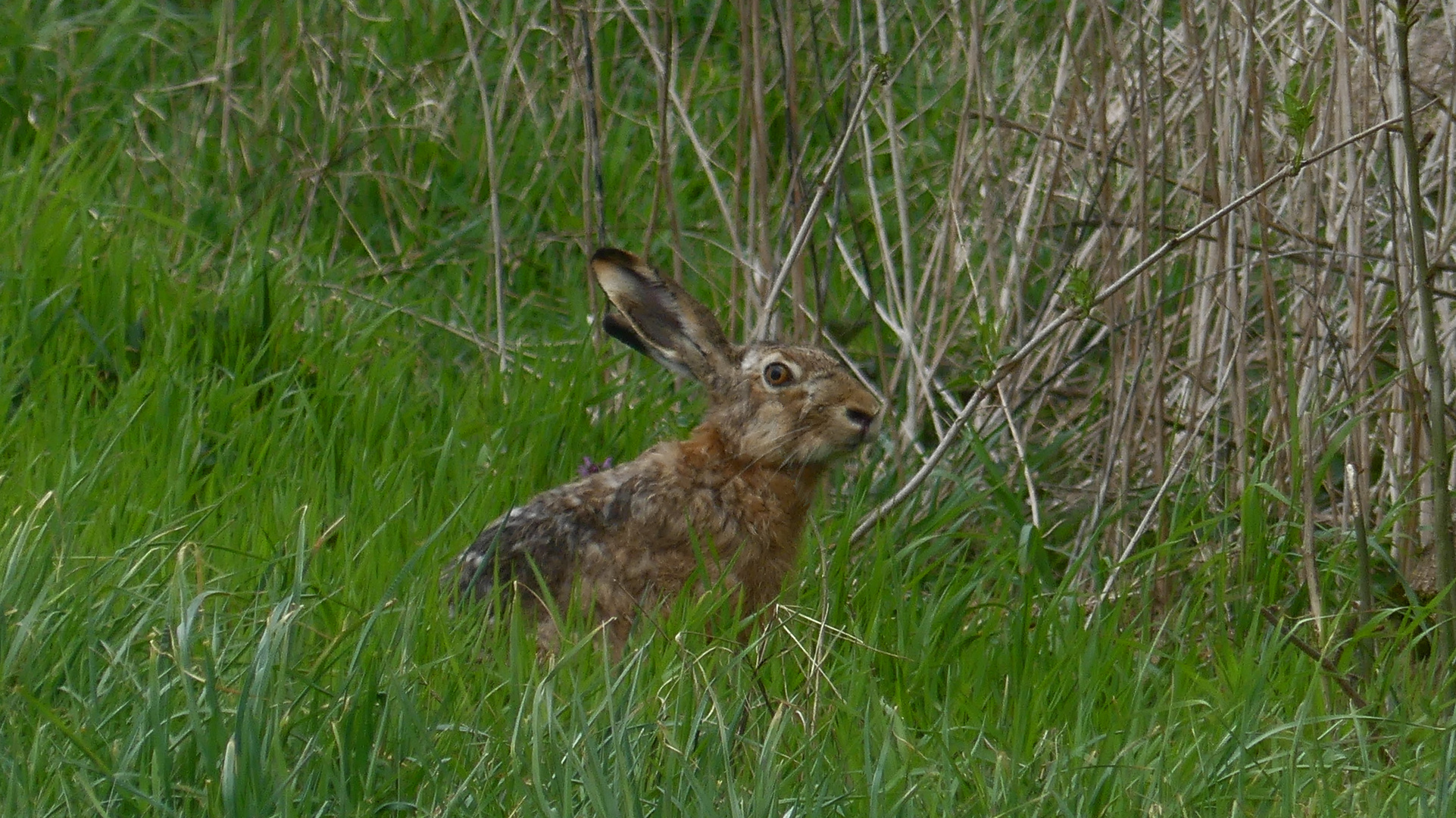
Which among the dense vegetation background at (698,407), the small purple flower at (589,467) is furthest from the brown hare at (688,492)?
the small purple flower at (589,467)

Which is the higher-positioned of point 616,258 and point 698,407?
point 616,258

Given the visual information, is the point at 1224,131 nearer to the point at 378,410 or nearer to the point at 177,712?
the point at 378,410

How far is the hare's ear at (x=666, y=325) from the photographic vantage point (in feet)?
15.8

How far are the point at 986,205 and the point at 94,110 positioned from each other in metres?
3.64

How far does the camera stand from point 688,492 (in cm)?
450

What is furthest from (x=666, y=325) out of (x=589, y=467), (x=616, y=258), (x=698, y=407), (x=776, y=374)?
(x=698, y=407)

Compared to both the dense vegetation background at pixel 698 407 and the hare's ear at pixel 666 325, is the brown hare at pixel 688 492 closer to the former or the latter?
the hare's ear at pixel 666 325

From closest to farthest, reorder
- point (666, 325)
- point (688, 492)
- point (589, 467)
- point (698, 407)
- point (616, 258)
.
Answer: point (688, 492) < point (616, 258) < point (666, 325) < point (589, 467) < point (698, 407)

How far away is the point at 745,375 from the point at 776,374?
0.37 ft

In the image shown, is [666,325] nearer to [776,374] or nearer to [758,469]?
[776,374]

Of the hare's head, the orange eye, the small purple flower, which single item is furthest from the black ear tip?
the small purple flower

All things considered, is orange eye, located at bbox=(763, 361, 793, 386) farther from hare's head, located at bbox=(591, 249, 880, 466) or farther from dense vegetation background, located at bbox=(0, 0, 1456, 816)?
dense vegetation background, located at bbox=(0, 0, 1456, 816)

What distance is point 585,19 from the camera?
18.0 feet

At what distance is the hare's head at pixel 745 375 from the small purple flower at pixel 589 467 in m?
0.36
